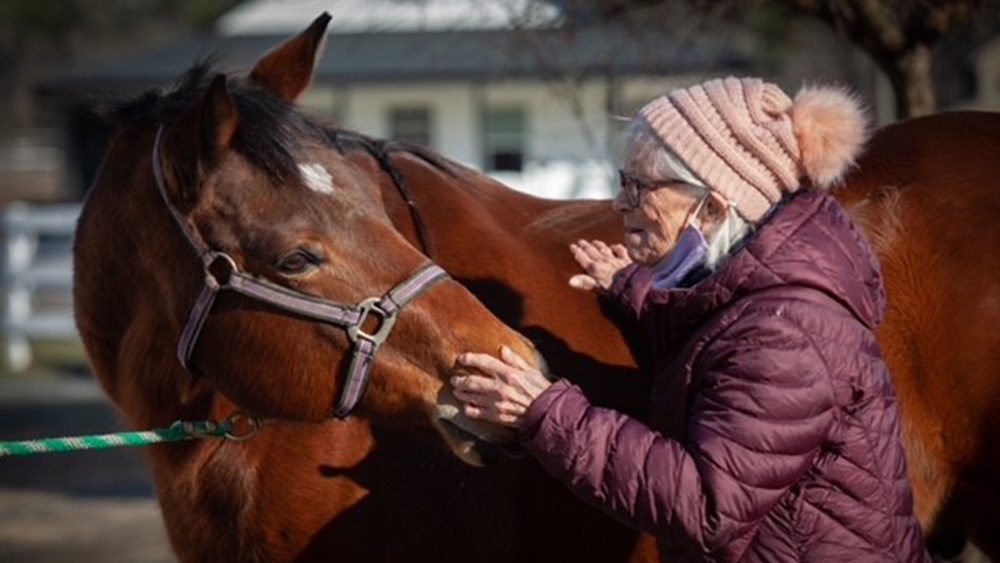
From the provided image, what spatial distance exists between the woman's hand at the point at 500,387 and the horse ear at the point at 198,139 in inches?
28.2

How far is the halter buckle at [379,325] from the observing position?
2766 millimetres

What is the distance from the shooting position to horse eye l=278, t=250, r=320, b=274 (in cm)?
281

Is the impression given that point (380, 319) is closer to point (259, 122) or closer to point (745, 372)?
point (259, 122)

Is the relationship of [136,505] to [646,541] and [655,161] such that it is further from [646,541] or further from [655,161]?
[655,161]

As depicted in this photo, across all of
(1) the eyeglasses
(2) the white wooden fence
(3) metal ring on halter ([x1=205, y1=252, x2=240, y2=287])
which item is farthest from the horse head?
(2) the white wooden fence

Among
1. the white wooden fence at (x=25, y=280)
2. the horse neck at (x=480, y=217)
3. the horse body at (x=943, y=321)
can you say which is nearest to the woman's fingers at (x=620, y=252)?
the horse neck at (x=480, y=217)

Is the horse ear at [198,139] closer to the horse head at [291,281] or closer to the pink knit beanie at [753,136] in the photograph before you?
the horse head at [291,281]

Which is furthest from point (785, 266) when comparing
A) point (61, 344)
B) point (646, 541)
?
point (61, 344)

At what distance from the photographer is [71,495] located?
895 centimetres

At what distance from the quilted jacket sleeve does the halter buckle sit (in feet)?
1.54

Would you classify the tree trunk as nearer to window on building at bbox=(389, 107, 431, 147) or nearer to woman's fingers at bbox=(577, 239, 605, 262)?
woman's fingers at bbox=(577, 239, 605, 262)

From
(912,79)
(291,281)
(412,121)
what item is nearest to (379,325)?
(291,281)

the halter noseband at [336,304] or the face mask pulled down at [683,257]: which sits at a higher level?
the face mask pulled down at [683,257]

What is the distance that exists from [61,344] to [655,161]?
51.3 ft
